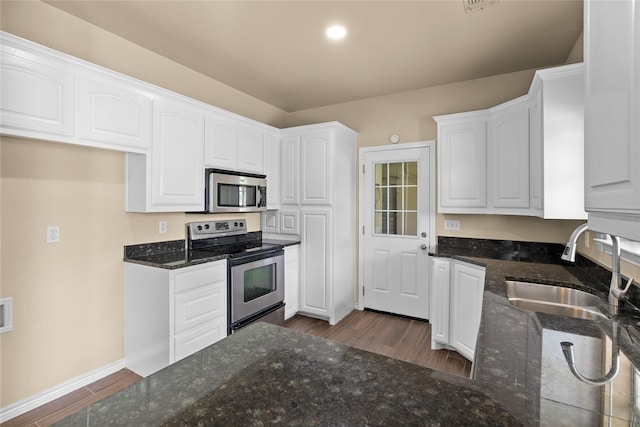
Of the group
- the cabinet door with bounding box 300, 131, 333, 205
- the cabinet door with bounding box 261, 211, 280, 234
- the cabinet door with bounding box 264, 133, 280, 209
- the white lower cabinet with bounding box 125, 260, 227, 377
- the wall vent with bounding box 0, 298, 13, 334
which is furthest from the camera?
the cabinet door with bounding box 261, 211, 280, 234

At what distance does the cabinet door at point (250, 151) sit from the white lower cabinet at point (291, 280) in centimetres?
96

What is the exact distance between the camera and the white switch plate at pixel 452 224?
10.9 ft

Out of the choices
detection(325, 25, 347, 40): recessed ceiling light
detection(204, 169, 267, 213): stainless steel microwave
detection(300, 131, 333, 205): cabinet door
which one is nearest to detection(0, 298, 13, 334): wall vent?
detection(204, 169, 267, 213): stainless steel microwave

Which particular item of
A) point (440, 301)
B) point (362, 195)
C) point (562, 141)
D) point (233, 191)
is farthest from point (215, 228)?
point (562, 141)

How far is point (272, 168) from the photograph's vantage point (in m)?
3.67

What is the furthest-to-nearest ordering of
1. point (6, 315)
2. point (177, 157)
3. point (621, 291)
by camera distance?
point (177, 157) < point (6, 315) < point (621, 291)

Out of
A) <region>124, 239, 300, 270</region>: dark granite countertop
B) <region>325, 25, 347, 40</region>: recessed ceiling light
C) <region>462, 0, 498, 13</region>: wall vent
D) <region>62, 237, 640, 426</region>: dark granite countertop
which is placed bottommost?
<region>62, 237, 640, 426</region>: dark granite countertop

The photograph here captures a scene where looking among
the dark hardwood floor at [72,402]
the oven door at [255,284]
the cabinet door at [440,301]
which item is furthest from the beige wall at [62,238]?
the cabinet door at [440,301]

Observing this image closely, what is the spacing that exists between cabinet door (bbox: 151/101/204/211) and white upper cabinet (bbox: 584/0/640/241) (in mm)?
2585

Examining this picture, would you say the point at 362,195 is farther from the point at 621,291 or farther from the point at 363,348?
the point at 621,291

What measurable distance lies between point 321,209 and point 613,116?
2.85 meters

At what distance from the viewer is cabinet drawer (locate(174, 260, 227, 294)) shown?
2.31 metres

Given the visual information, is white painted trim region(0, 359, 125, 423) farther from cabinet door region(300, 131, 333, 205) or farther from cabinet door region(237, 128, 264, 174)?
cabinet door region(300, 131, 333, 205)

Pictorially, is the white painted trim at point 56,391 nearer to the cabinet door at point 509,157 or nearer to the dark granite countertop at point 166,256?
the dark granite countertop at point 166,256
